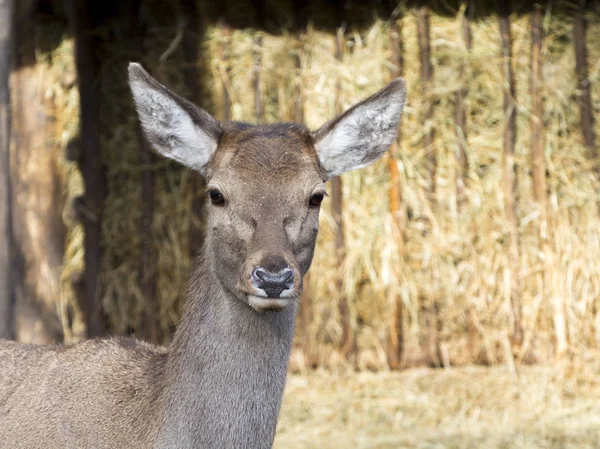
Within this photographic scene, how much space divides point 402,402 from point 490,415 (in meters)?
0.80

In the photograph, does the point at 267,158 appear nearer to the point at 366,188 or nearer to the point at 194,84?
the point at 366,188

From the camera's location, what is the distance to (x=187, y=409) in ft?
14.6

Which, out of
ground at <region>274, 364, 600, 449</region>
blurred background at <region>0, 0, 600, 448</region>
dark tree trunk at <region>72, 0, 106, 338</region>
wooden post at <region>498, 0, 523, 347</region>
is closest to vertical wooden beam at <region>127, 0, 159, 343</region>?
blurred background at <region>0, 0, 600, 448</region>

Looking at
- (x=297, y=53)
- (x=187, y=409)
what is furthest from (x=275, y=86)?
(x=187, y=409)

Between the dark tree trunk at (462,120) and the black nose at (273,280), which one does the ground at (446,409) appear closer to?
the dark tree trunk at (462,120)

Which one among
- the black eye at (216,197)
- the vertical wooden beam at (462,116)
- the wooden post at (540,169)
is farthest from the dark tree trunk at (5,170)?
the wooden post at (540,169)

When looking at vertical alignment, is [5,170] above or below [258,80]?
below

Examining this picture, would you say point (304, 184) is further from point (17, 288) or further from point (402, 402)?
point (17, 288)

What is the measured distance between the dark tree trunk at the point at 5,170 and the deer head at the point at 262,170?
2.73 meters

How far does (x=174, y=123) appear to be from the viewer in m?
4.90

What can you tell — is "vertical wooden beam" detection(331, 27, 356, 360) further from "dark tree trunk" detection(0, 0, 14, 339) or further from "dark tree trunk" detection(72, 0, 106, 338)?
"dark tree trunk" detection(0, 0, 14, 339)

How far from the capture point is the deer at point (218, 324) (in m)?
4.42

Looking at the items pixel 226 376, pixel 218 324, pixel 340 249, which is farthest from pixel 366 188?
pixel 226 376

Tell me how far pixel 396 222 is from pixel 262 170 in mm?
4872
